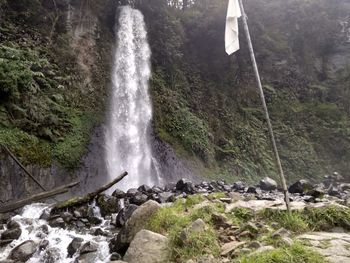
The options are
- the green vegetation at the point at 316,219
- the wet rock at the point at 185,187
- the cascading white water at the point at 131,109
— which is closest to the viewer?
the green vegetation at the point at 316,219

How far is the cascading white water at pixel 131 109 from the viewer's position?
584 inches

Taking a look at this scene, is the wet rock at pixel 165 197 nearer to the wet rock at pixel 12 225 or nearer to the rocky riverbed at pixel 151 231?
the rocky riverbed at pixel 151 231

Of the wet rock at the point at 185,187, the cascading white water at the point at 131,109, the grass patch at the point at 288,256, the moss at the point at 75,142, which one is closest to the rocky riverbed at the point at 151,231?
the grass patch at the point at 288,256

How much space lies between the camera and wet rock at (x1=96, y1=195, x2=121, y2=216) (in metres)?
9.13

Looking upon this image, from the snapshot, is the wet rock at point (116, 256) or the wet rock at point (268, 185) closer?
the wet rock at point (116, 256)

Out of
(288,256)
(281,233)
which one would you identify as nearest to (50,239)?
(281,233)

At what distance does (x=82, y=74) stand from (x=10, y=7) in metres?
4.23

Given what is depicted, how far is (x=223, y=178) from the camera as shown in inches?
654

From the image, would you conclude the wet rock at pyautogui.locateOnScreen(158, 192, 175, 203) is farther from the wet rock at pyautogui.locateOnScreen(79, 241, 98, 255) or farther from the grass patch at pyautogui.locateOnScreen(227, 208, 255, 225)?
the grass patch at pyautogui.locateOnScreen(227, 208, 255, 225)

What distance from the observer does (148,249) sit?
5.34 metres

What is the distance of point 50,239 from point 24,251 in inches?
29.8

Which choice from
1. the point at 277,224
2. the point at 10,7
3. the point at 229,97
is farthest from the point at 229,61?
the point at 277,224

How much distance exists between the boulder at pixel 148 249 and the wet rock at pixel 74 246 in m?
1.59

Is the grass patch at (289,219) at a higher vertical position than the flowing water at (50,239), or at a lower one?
higher
